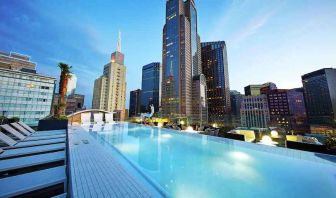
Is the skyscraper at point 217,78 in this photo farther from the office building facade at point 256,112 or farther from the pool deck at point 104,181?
the pool deck at point 104,181

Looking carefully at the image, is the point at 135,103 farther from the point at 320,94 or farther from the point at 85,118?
the point at 320,94

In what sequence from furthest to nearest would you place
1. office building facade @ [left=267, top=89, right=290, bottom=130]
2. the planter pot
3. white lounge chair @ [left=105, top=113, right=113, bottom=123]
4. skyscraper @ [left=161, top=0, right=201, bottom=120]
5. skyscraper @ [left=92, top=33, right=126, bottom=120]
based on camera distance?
1. office building facade @ [left=267, top=89, right=290, bottom=130]
2. skyscraper @ [left=92, top=33, right=126, bottom=120]
3. skyscraper @ [left=161, top=0, right=201, bottom=120]
4. white lounge chair @ [left=105, top=113, right=113, bottom=123]
5. the planter pot

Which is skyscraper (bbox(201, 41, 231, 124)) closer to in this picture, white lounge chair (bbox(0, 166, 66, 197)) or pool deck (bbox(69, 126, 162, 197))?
pool deck (bbox(69, 126, 162, 197))

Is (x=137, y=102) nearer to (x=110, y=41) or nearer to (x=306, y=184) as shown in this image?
(x=110, y=41)

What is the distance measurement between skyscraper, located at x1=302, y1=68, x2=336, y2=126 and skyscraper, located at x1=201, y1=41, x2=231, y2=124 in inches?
2207

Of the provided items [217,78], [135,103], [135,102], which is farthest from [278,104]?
[135,102]

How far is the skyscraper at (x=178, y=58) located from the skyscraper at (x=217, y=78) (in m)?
20.7

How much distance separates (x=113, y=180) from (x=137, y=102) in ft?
470

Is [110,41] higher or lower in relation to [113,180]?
higher

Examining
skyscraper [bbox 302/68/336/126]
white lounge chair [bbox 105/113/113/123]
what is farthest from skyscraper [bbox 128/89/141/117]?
skyscraper [bbox 302/68/336/126]

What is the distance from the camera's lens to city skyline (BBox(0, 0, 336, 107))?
16622 mm

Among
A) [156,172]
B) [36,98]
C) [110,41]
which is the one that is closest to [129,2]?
[156,172]

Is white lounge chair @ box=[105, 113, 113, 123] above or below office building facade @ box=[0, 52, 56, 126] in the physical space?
below

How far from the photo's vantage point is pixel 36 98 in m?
48.9
